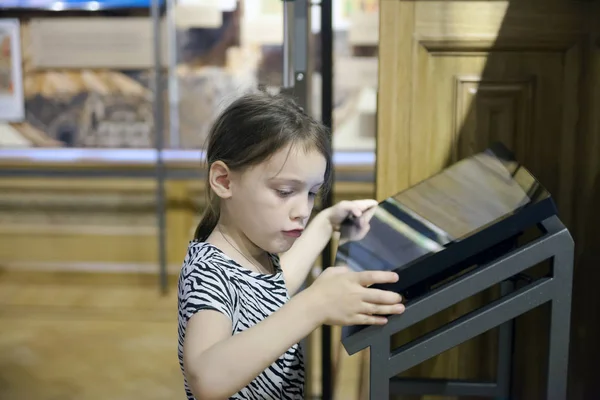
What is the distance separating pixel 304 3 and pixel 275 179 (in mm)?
711

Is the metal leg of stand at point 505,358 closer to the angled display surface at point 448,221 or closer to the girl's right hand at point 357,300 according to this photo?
the angled display surface at point 448,221

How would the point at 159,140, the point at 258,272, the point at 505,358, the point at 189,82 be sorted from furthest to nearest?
the point at 189,82 < the point at 159,140 < the point at 505,358 < the point at 258,272

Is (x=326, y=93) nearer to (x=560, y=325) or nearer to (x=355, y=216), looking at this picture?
(x=355, y=216)

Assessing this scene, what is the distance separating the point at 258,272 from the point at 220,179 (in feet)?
0.56

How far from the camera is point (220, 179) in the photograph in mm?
1101

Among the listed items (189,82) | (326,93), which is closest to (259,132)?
(326,93)

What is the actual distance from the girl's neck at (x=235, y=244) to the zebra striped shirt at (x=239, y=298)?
24 mm

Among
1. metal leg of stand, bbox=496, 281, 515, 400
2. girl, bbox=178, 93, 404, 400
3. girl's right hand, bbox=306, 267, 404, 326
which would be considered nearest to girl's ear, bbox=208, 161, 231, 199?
girl, bbox=178, 93, 404, 400

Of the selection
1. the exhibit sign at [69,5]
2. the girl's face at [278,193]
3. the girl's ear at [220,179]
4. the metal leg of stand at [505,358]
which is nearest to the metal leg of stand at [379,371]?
the girl's face at [278,193]

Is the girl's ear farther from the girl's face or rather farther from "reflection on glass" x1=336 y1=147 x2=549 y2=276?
"reflection on glass" x1=336 y1=147 x2=549 y2=276

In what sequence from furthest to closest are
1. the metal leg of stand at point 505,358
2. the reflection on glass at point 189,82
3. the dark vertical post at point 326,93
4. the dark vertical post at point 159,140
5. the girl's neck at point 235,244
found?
the reflection on glass at point 189,82 → the dark vertical post at point 159,140 → the dark vertical post at point 326,93 → the metal leg of stand at point 505,358 → the girl's neck at point 235,244

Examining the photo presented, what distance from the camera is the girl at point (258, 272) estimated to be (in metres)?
0.92

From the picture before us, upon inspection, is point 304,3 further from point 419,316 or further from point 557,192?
point 419,316

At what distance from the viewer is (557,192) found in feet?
4.98
